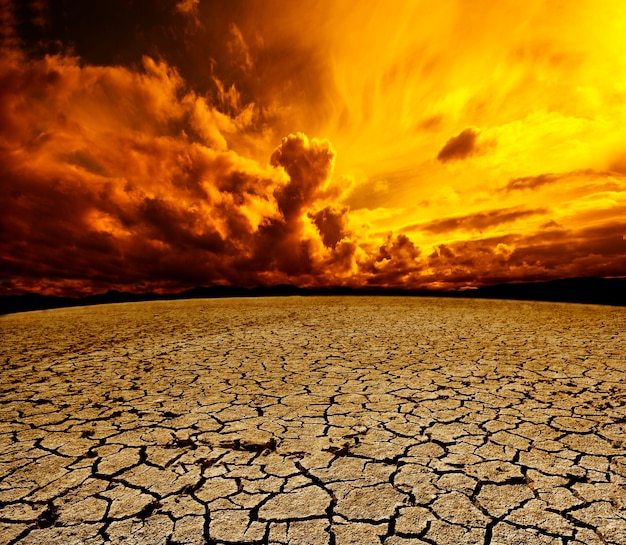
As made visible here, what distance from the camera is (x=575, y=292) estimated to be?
53.5 ft

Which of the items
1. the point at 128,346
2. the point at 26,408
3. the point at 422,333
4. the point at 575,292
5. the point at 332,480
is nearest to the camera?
the point at 332,480

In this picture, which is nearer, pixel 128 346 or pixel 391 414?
pixel 391 414

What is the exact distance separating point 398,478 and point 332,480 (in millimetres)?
369

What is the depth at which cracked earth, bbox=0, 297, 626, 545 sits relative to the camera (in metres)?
1.92

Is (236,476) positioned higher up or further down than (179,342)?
further down

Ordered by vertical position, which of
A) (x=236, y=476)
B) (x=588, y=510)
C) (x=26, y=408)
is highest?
(x=26, y=408)

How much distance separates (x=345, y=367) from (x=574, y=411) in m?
2.31

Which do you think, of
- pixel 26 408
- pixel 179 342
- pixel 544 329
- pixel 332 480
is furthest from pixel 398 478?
pixel 544 329

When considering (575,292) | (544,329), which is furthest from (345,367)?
(575,292)

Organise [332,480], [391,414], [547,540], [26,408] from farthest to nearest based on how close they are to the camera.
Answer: [26,408]
[391,414]
[332,480]
[547,540]

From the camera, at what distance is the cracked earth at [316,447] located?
1.92 m

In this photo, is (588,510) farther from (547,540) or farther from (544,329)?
(544,329)

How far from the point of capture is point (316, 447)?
269cm

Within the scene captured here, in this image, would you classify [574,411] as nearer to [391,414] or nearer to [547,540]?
[391,414]
